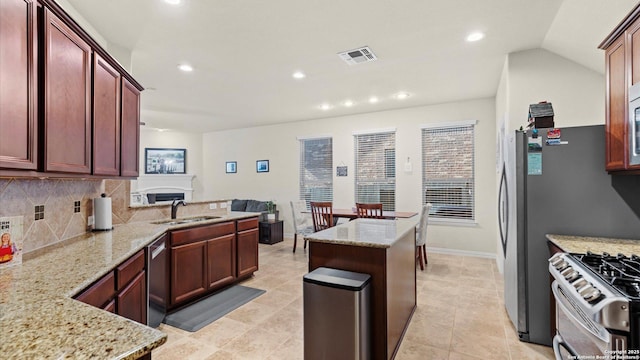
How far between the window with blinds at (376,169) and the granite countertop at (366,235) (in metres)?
3.04

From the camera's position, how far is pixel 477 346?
7.72 ft

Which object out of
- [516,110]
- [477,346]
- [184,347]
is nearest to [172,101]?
[184,347]

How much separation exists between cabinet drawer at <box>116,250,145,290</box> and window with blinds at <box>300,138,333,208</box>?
→ 4.56m

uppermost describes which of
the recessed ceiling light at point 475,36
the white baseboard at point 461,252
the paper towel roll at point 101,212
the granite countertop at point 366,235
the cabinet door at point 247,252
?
the recessed ceiling light at point 475,36

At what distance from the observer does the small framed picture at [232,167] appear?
7.74 m

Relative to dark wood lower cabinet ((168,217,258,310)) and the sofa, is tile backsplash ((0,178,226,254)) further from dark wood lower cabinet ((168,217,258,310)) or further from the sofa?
the sofa

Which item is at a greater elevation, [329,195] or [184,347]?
[329,195]

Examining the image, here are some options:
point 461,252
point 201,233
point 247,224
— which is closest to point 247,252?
point 247,224

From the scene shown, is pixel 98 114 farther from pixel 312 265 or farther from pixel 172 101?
pixel 172 101

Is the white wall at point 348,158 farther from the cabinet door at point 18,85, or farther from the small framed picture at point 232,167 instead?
the cabinet door at point 18,85

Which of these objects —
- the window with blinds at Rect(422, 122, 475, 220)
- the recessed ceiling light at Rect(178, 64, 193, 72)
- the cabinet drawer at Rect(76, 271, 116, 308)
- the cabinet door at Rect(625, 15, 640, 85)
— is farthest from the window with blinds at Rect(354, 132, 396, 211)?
the cabinet drawer at Rect(76, 271, 116, 308)

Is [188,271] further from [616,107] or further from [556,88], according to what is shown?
[556,88]

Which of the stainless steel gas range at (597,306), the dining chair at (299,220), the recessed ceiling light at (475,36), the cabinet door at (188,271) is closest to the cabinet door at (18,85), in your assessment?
the cabinet door at (188,271)

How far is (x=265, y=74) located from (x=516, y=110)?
3056 millimetres
